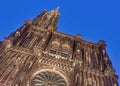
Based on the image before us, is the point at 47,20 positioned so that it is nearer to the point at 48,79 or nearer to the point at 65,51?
the point at 65,51

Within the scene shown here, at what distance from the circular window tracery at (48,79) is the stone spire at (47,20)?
1018 centimetres

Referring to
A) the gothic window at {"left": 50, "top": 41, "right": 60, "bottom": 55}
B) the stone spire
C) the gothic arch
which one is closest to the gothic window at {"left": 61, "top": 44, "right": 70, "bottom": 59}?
the gothic window at {"left": 50, "top": 41, "right": 60, "bottom": 55}

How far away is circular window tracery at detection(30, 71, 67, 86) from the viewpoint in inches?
899

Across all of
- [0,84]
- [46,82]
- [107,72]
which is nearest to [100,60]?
[107,72]

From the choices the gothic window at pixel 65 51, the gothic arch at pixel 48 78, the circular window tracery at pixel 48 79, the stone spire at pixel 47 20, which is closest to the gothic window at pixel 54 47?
the gothic window at pixel 65 51

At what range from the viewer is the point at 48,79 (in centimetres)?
2359

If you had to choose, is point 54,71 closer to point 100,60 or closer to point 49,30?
point 100,60

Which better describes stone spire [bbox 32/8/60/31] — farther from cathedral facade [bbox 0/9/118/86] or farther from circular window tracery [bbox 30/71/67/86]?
circular window tracery [bbox 30/71/67/86]

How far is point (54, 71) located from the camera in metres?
24.6

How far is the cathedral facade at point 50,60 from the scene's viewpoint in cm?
2283

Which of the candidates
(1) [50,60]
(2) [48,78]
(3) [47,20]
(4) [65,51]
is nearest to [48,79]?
(2) [48,78]

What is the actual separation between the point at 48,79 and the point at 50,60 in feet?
8.85

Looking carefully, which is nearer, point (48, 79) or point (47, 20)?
point (48, 79)

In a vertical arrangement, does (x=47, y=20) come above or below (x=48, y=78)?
above
